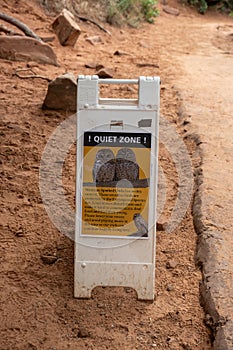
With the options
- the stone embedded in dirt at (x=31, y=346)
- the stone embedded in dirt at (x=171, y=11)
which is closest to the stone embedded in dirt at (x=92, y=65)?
the stone embedded in dirt at (x=31, y=346)

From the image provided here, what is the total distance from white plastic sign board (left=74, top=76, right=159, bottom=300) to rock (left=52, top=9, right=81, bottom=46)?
503 cm

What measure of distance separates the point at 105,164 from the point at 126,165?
93 mm

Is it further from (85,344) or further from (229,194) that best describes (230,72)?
(85,344)

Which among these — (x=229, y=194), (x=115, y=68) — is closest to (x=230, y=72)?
(x=115, y=68)

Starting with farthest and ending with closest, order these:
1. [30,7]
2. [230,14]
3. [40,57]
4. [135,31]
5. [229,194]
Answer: [230,14]
[135,31]
[30,7]
[40,57]
[229,194]

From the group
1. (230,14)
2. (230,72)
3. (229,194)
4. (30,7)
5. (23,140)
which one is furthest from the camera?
(230,14)

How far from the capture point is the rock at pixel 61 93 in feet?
18.0

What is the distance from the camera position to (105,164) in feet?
9.84

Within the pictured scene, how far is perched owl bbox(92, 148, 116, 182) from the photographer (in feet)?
9.84

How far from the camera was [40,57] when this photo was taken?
6.91m

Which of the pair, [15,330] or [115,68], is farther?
[115,68]

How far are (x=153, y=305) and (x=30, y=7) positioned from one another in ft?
20.9

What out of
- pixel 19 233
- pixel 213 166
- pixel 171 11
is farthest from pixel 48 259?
pixel 171 11

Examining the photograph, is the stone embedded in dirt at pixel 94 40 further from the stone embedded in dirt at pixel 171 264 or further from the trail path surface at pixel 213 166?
the stone embedded in dirt at pixel 171 264
